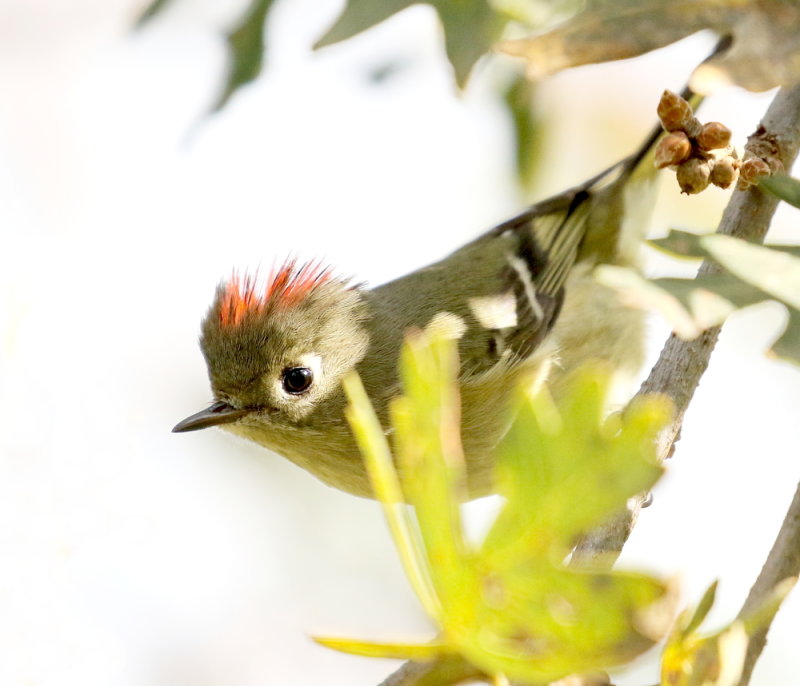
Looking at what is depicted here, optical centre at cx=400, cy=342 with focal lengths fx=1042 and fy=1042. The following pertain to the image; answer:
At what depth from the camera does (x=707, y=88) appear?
3.14ft

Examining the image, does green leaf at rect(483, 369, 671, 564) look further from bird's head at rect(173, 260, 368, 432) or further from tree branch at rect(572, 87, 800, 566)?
bird's head at rect(173, 260, 368, 432)

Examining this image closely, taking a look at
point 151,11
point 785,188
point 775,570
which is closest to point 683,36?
point 785,188

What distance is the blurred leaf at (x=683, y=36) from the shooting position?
98cm

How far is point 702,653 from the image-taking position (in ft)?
2.59

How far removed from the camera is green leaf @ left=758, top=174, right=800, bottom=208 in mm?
1042

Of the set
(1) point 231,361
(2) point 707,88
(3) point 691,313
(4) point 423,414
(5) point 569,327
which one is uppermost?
(2) point 707,88

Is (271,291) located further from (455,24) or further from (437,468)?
(437,468)

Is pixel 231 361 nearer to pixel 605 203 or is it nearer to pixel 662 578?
pixel 605 203

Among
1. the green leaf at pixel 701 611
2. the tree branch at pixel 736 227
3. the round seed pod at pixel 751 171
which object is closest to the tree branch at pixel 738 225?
the tree branch at pixel 736 227

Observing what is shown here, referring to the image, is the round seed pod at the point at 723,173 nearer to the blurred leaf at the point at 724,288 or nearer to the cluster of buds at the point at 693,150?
the cluster of buds at the point at 693,150

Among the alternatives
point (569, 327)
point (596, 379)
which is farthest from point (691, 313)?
point (569, 327)

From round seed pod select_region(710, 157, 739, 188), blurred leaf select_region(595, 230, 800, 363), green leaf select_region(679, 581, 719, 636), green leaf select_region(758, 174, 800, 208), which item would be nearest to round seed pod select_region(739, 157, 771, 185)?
round seed pod select_region(710, 157, 739, 188)

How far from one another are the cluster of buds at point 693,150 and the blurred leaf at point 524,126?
2.98 feet

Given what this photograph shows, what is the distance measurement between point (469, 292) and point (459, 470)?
224 centimetres
